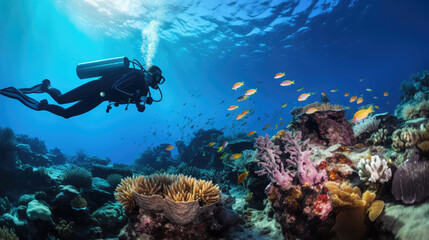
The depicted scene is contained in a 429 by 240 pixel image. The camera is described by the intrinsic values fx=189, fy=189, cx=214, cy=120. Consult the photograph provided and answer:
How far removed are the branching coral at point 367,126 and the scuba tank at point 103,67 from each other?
8953 millimetres

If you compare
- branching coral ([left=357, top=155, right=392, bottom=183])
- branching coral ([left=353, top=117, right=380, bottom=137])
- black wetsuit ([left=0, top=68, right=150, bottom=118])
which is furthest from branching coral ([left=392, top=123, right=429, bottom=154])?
black wetsuit ([left=0, top=68, right=150, bottom=118])

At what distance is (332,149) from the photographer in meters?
4.61

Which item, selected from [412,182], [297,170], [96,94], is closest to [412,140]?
[412,182]

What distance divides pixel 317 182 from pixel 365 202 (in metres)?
0.90

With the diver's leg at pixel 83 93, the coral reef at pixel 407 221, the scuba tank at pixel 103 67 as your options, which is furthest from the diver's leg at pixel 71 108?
the coral reef at pixel 407 221

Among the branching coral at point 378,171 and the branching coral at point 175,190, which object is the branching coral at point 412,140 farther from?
the branching coral at point 175,190

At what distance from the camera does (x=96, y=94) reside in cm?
761

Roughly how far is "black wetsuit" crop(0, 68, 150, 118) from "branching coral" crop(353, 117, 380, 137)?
7.43 metres

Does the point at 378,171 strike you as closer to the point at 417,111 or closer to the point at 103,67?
the point at 417,111

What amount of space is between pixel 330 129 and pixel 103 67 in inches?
352

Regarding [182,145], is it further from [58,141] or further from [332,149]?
[58,141]

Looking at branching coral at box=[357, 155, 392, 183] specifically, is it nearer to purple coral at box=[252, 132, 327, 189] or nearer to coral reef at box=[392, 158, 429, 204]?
coral reef at box=[392, 158, 429, 204]

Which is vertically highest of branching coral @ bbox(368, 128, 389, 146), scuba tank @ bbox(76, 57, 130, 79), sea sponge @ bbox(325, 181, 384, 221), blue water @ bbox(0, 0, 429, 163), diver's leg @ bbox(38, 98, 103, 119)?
blue water @ bbox(0, 0, 429, 163)

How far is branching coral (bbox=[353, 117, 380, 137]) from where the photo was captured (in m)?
5.61
